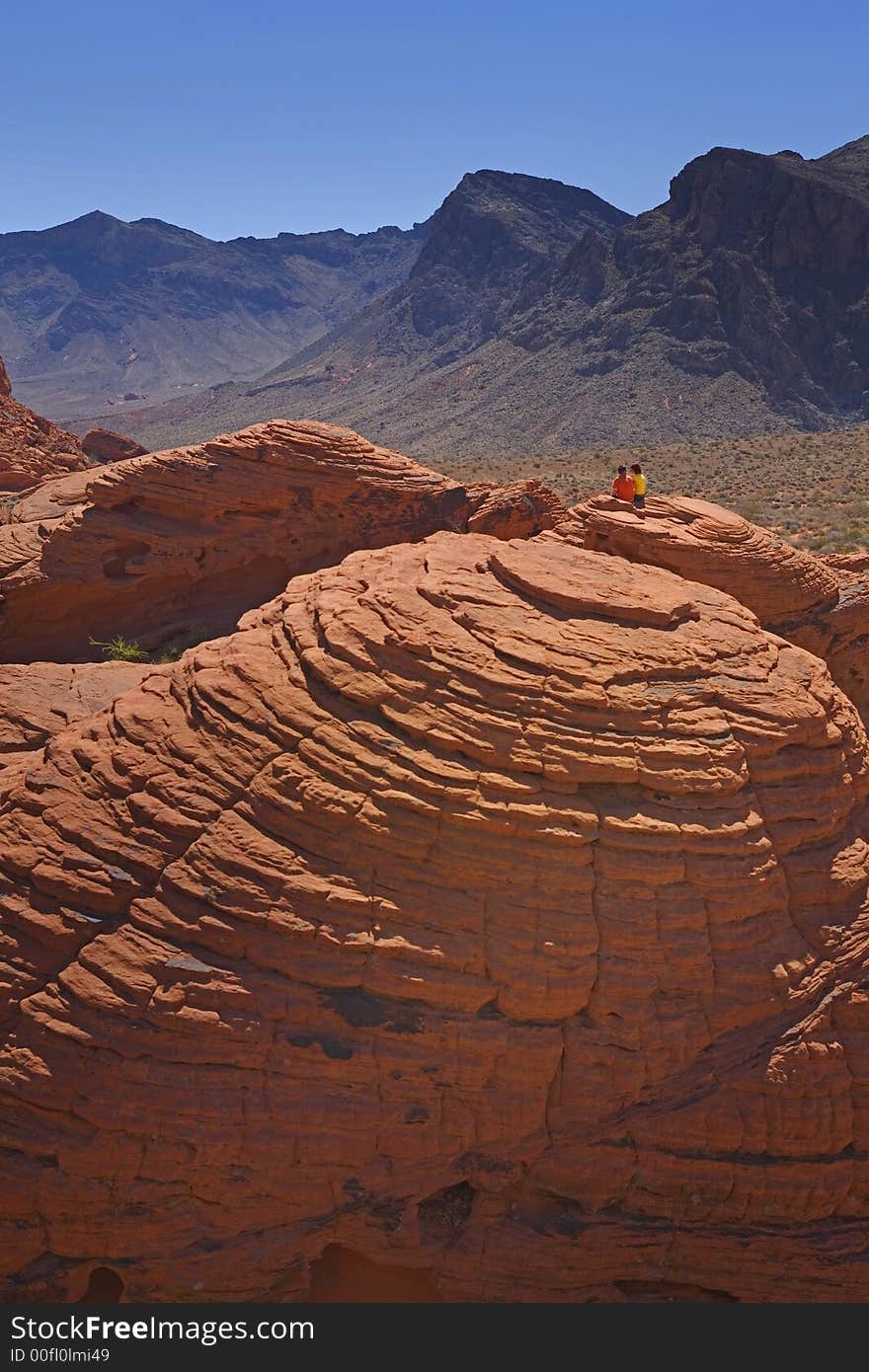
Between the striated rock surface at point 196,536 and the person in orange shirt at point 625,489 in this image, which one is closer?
the person in orange shirt at point 625,489

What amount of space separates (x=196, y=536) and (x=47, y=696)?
5.37 m

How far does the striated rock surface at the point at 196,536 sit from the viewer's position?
18562 mm

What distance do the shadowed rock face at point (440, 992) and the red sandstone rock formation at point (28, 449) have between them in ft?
75.6

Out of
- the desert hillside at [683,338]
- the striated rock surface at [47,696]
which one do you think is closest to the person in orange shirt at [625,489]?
the striated rock surface at [47,696]

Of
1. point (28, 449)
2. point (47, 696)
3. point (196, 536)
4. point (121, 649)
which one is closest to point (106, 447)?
point (28, 449)

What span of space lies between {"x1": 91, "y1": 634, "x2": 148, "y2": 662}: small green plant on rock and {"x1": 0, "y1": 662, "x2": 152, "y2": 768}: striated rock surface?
6.05ft

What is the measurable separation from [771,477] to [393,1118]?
4227 centimetres

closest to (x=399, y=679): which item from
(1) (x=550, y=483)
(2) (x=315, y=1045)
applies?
(2) (x=315, y=1045)

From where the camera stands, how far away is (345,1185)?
846 centimetres

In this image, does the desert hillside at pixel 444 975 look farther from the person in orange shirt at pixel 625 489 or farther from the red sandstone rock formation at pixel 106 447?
the red sandstone rock formation at pixel 106 447

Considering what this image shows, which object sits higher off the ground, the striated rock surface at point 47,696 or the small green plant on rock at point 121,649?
the small green plant on rock at point 121,649

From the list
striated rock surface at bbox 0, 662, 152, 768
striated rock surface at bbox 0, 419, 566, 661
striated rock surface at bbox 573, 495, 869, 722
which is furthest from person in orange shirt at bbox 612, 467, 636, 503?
striated rock surface at bbox 0, 662, 152, 768

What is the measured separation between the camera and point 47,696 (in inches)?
558

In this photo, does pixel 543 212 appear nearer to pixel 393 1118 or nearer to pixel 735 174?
pixel 735 174
